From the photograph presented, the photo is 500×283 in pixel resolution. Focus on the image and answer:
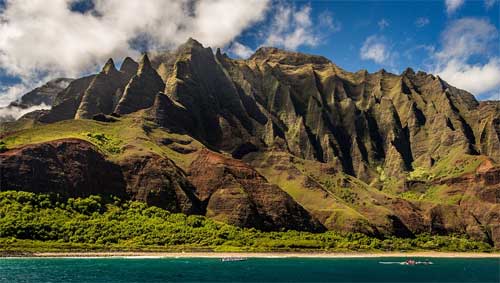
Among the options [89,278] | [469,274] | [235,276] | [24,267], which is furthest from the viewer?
[469,274]

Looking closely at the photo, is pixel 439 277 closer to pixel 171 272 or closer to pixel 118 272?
pixel 171 272

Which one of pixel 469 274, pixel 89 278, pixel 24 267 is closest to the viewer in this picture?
pixel 89 278

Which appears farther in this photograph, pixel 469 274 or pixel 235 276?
pixel 469 274

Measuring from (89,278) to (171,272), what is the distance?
84.4 feet

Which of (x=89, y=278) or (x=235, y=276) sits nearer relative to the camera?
(x=89, y=278)

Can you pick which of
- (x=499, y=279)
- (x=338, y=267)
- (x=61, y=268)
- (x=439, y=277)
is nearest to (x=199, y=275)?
(x=61, y=268)

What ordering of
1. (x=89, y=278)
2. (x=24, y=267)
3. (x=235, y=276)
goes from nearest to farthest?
(x=89, y=278)
(x=235, y=276)
(x=24, y=267)

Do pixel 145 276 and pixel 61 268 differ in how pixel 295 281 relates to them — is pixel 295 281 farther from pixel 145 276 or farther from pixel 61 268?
pixel 61 268

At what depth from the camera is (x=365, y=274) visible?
529 feet

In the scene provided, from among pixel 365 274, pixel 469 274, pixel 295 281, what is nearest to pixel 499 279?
pixel 469 274

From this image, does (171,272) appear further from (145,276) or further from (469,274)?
(469,274)

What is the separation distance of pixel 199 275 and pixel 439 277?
68.2 meters

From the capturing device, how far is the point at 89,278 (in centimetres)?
13562

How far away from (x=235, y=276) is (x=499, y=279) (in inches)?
2955
